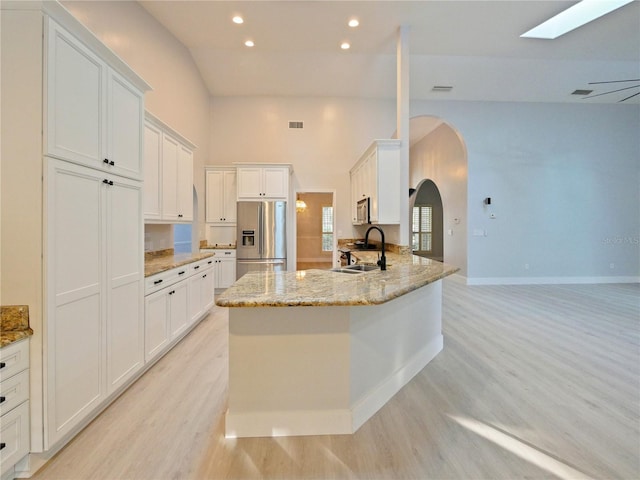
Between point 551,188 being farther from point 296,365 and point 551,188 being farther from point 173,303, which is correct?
point 173,303

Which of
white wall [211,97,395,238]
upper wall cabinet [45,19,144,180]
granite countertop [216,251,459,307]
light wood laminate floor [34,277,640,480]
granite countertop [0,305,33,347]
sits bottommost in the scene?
light wood laminate floor [34,277,640,480]

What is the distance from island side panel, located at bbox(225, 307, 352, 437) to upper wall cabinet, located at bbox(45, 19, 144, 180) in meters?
1.34

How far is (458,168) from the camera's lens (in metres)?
6.68

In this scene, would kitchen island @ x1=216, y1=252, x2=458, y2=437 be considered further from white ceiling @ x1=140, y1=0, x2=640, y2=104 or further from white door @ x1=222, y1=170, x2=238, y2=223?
white door @ x1=222, y1=170, x2=238, y2=223

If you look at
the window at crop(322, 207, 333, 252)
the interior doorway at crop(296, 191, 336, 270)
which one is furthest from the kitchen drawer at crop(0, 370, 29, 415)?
the window at crop(322, 207, 333, 252)

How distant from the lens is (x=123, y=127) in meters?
2.16

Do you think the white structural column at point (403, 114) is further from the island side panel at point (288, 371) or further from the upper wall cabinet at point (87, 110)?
the upper wall cabinet at point (87, 110)

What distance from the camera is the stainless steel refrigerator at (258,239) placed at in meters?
5.53

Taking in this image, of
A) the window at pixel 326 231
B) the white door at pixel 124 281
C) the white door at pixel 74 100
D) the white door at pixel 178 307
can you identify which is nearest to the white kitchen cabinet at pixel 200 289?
the white door at pixel 178 307

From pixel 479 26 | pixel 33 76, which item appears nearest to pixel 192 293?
pixel 33 76

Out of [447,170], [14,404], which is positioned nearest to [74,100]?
[14,404]

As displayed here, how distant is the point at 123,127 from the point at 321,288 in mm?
1921

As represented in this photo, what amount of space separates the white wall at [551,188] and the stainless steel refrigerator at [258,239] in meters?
3.96

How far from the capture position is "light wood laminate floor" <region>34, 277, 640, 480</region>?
59.3 inches
